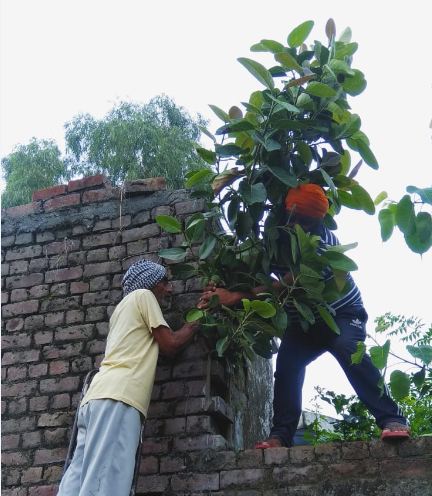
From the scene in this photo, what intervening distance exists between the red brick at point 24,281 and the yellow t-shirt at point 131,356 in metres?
0.81

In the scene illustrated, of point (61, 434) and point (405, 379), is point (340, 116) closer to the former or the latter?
point (405, 379)

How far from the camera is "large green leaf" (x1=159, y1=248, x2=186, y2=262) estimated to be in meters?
3.35

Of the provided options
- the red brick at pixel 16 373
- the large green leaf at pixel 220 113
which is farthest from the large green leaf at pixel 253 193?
the red brick at pixel 16 373

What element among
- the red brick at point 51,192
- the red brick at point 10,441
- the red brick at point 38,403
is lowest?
the red brick at point 10,441

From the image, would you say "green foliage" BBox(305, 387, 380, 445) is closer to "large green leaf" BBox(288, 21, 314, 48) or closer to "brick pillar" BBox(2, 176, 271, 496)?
"brick pillar" BBox(2, 176, 271, 496)

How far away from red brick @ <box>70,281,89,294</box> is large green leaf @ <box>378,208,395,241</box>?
2026 millimetres

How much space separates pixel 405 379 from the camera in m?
2.20

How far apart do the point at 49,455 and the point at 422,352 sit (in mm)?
2041

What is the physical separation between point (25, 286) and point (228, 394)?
1292 millimetres

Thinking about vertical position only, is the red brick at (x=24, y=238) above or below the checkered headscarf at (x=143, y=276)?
above

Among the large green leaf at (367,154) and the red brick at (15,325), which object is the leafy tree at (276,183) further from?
the red brick at (15,325)

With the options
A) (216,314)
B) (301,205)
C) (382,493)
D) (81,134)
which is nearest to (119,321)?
(216,314)

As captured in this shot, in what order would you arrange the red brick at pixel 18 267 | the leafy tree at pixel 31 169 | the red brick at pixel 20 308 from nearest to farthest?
the red brick at pixel 20 308, the red brick at pixel 18 267, the leafy tree at pixel 31 169

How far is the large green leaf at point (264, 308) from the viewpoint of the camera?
119 inches
